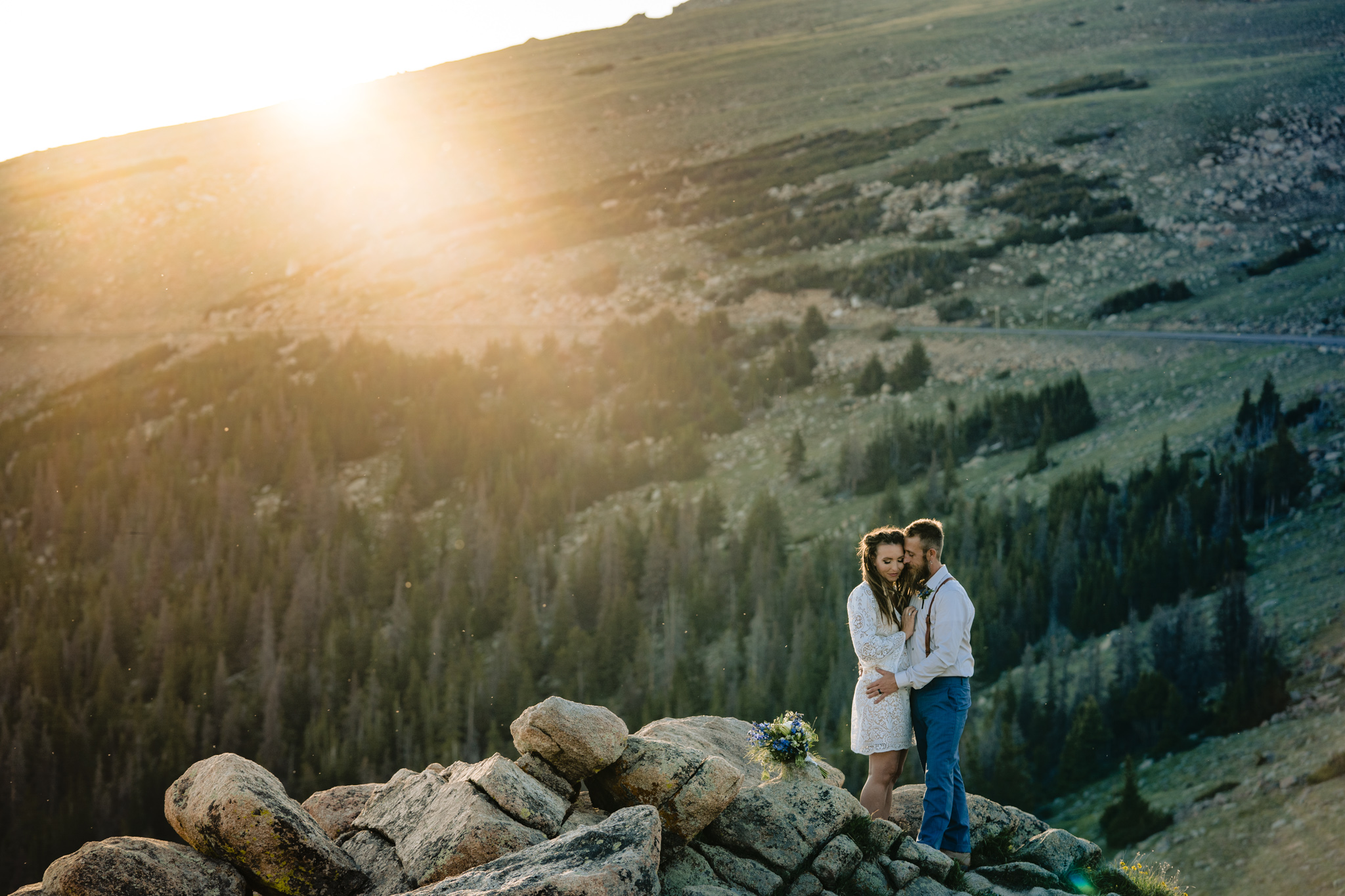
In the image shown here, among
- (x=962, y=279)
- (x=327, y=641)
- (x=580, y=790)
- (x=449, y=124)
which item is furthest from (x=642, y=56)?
(x=580, y=790)

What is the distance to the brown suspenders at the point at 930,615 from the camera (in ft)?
28.4

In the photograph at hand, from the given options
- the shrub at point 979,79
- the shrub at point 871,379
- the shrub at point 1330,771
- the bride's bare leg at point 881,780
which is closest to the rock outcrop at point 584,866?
the bride's bare leg at point 881,780

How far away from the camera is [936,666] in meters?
8.58

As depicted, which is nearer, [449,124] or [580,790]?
[580,790]

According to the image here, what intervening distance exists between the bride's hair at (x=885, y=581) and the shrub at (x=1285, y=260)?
57.5 m

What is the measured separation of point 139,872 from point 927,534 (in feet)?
23.1

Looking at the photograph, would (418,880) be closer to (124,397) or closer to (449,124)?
(124,397)

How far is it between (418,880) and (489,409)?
53433 mm

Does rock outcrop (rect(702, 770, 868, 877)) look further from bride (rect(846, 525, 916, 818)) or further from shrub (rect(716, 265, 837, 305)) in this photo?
shrub (rect(716, 265, 837, 305))

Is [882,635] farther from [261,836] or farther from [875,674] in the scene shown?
[261,836]

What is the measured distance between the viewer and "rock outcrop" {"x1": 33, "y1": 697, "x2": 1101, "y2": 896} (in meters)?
8.17

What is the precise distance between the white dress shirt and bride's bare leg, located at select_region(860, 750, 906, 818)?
2.74ft

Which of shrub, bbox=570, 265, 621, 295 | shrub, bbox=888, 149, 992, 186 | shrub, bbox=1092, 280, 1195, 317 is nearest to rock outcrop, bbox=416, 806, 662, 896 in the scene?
shrub, bbox=1092, 280, 1195, 317

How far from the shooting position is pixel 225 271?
94812mm
